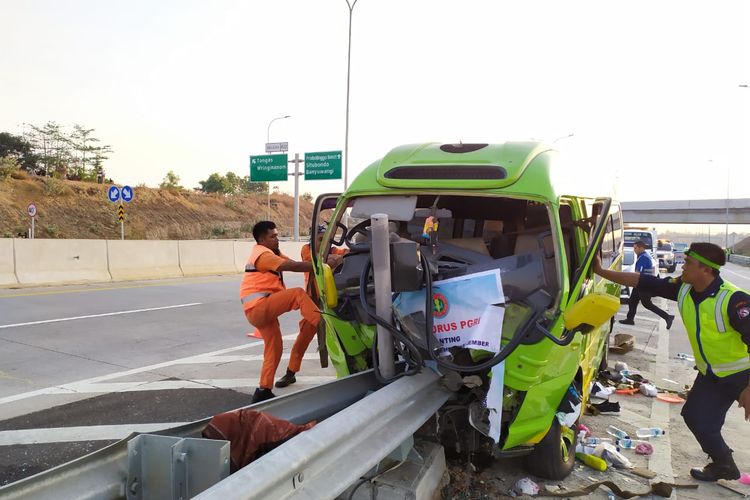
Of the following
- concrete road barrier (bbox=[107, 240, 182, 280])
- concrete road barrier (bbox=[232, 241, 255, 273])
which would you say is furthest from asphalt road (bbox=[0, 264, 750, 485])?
concrete road barrier (bbox=[232, 241, 255, 273])

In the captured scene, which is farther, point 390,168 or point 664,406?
point 664,406

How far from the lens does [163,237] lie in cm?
4650

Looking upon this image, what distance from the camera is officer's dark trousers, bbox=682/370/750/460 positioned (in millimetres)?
4289

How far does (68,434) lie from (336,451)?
10.9 feet

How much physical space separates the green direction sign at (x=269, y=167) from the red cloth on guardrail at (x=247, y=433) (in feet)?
96.3

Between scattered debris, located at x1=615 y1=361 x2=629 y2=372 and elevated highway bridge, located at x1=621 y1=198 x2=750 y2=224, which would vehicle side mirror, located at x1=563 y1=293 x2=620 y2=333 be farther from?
elevated highway bridge, located at x1=621 y1=198 x2=750 y2=224

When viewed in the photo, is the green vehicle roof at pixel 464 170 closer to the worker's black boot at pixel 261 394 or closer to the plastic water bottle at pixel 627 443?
the worker's black boot at pixel 261 394

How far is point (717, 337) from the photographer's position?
4.29 m

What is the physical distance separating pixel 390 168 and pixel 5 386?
4.77m

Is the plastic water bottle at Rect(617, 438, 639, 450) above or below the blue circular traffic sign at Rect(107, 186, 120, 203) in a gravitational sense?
below

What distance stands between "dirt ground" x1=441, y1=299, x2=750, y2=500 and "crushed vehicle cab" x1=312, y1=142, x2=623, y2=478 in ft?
0.71

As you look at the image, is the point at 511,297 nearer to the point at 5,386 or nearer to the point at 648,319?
the point at 5,386

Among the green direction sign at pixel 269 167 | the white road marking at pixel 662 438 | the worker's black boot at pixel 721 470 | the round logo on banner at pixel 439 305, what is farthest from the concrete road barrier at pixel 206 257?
the worker's black boot at pixel 721 470

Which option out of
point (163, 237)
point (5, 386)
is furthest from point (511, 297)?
point (163, 237)
